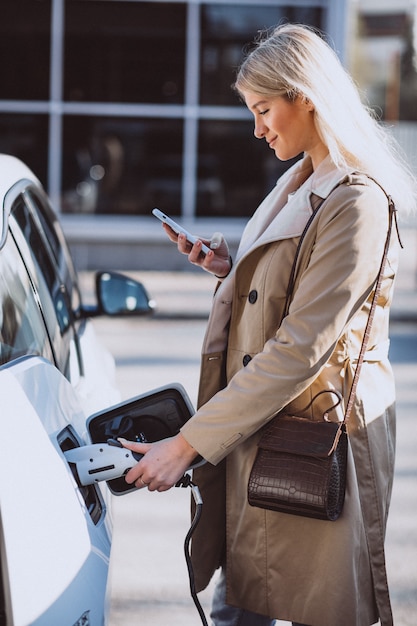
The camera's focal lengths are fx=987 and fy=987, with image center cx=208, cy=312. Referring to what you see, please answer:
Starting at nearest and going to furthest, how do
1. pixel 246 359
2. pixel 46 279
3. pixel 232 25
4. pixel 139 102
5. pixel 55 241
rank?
pixel 246 359
pixel 46 279
pixel 55 241
pixel 232 25
pixel 139 102

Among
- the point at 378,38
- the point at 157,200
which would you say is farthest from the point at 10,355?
the point at 378,38

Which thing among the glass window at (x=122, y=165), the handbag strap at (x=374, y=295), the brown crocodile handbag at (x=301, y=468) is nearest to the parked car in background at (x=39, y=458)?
the brown crocodile handbag at (x=301, y=468)

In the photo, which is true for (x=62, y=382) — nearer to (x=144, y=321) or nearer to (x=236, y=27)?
(x=144, y=321)

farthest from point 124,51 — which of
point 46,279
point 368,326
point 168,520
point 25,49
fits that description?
point 368,326

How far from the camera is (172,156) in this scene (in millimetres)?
14859

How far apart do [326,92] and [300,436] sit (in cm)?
77

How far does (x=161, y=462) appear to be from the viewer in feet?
7.07

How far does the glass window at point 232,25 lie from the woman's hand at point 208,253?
11986 mm

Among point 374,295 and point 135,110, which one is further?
point 135,110

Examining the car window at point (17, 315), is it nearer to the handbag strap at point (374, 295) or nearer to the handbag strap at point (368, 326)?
the handbag strap at point (374, 295)

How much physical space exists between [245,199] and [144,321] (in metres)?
4.78

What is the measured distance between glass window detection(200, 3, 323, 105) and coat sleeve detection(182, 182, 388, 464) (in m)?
12.5

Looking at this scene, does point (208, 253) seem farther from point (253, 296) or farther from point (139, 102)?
point (139, 102)

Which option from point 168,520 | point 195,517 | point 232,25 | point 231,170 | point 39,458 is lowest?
point 168,520
